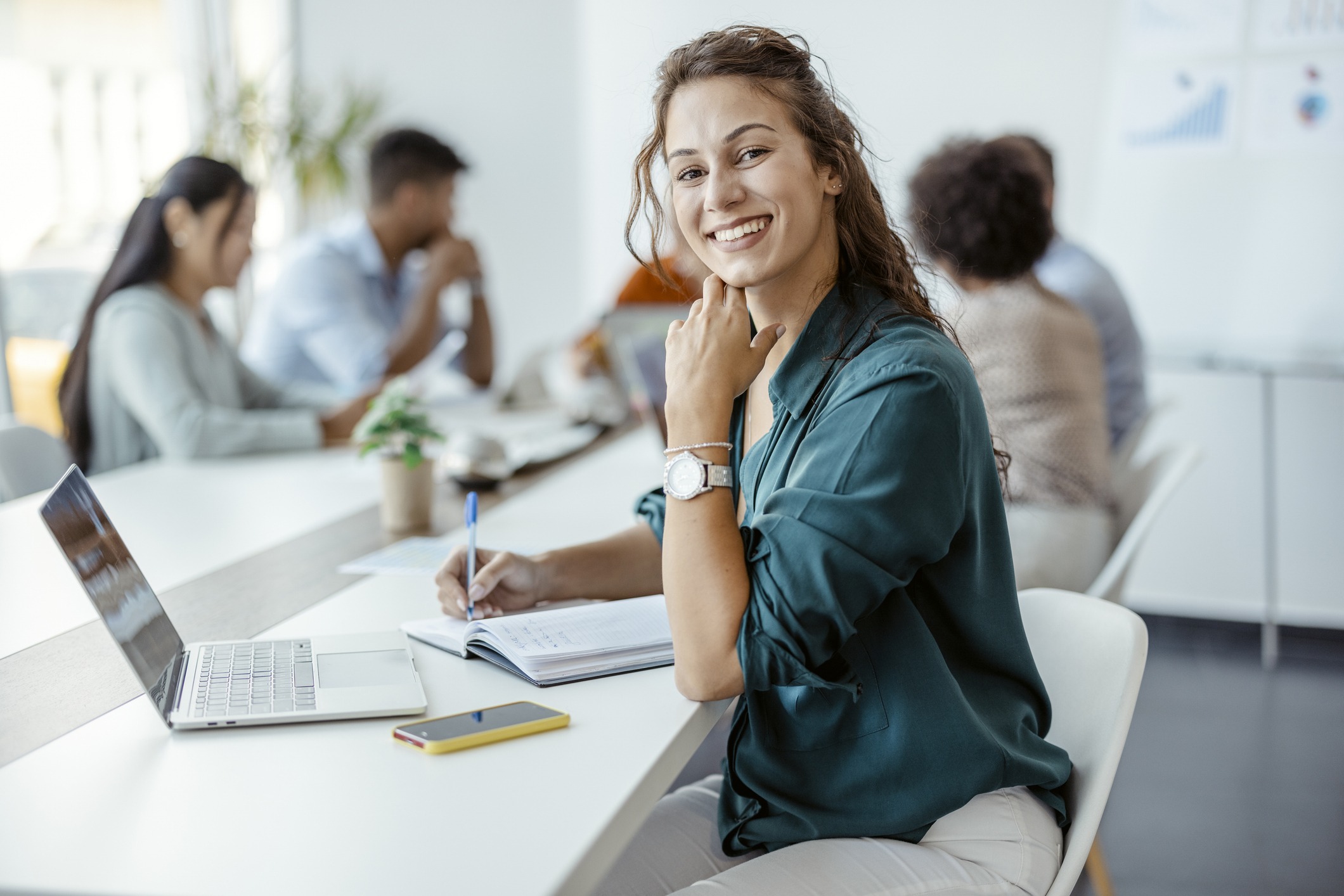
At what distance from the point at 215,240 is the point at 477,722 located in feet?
6.58

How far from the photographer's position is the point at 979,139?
103 inches

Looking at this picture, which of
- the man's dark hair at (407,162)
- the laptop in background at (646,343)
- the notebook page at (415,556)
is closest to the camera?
the notebook page at (415,556)

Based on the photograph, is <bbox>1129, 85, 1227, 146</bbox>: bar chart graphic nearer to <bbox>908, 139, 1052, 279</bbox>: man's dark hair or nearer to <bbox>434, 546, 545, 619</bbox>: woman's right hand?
<bbox>908, 139, 1052, 279</bbox>: man's dark hair

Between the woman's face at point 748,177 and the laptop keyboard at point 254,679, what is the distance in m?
0.64

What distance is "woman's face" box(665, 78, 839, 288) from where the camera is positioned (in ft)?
4.16

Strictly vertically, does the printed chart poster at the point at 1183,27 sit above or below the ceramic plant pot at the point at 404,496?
above

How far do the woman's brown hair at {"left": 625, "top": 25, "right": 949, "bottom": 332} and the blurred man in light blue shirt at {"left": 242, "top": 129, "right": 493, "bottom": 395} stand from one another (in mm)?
2347

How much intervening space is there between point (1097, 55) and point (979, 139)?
1536mm

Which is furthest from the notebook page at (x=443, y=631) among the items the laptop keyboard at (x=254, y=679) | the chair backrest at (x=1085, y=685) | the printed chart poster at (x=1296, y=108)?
the printed chart poster at (x=1296, y=108)

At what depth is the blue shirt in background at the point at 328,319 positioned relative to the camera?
3600 millimetres

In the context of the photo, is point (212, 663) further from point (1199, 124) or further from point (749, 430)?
point (1199, 124)

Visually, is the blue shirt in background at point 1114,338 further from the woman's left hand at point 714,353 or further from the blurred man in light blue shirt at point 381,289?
the woman's left hand at point 714,353

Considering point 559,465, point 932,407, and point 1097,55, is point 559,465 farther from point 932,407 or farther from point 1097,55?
point 1097,55

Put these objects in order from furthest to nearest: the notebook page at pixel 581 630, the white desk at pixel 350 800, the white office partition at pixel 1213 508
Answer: the white office partition at pixel 1213 508 < the notebook page at pixel 581 630 < the white desk at pixel 350 800
